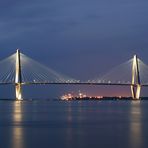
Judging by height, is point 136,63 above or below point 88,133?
above

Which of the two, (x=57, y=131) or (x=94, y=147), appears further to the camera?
(x=57, y=131)

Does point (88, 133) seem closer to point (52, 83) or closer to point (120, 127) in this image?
point (120, 127)

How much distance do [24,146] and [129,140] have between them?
3232 millimetres

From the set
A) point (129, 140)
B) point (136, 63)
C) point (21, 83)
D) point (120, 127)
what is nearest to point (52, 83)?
point (21, 83)

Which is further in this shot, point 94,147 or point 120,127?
point 120,127

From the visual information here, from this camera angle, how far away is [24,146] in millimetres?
17266

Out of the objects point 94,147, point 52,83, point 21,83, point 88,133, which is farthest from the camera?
point 52,83

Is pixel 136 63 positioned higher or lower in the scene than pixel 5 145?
higher

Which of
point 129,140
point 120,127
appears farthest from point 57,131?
point 129,140

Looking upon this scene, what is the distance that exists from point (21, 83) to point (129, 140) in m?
35.9

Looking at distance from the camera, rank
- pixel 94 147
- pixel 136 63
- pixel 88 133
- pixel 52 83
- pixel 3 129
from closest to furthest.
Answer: pixel 94 147 → pixel 88 133 → pixel 3 129 → pixel 52 83 → pixel 136 63

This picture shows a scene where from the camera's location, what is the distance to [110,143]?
1777 cm

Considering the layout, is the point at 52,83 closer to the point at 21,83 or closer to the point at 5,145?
the point at 21,83

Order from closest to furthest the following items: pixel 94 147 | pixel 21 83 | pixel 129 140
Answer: pixel 94 147 → pixel 129 140 → pixel 21 83
